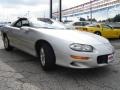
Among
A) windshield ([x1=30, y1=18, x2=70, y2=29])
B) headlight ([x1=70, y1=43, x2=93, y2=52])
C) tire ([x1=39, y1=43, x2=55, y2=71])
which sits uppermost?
windshield ([x1=30, y1=18, x2=70, y2=29])

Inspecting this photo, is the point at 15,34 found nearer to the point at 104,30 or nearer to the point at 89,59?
the point at 89,59

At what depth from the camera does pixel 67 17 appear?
6425 cm

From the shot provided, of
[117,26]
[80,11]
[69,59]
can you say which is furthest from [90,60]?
[80,11]

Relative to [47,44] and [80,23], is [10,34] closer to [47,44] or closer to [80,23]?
[47,44]

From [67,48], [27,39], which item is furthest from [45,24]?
[67,48]

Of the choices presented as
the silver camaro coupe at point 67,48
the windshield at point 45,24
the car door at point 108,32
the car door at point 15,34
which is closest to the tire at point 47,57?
the silver camaro coupe at point 67,48

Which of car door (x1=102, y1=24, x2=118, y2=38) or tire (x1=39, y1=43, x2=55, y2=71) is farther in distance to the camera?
car door (x1=102, y1=24, x2=118, y2=38)

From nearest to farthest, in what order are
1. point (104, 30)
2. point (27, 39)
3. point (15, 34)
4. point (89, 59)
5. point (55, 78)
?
1. point (89, 59)
2. point (55, 78)
3. point (27, 39)
4. point (15, 34)
5. point (104, 30)

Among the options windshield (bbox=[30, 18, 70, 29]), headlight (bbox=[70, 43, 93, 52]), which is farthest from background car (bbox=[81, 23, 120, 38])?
headlight (bbox=[70, 43, 93, 52])

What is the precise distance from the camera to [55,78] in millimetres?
4789

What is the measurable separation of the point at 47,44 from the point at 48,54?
288 millimetres

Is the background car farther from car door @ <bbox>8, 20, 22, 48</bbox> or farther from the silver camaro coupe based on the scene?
the silver camaro coupe

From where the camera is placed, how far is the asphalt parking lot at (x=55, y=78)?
4.27 m

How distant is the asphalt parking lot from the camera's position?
4273 millimetres
